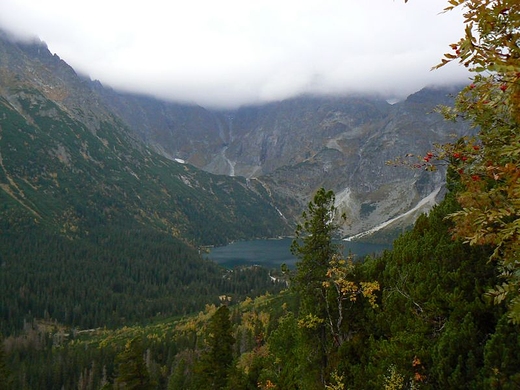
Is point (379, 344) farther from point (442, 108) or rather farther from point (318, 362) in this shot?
point (442, 108)

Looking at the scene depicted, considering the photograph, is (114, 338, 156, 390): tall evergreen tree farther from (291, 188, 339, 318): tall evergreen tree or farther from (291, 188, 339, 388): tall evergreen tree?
(291, 188, 339, 318): tall evergreen tree

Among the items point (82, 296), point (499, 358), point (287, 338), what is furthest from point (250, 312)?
point (499, 358)

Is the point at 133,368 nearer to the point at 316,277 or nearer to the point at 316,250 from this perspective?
the point at 316,277

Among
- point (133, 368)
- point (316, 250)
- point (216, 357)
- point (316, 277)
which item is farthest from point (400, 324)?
point (133, 368)

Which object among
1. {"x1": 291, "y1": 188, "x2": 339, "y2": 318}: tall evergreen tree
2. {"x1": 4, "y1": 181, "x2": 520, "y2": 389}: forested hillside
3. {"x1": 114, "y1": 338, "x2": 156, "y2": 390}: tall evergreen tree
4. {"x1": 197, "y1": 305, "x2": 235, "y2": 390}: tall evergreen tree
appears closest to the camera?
{"x1": 4, "y1": 181, "x2": 520, "y2": 389}: forested hillside

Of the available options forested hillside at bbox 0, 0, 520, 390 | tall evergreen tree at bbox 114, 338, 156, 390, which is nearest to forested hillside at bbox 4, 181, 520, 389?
forested hillside at bbox 0, 0, 520, 390

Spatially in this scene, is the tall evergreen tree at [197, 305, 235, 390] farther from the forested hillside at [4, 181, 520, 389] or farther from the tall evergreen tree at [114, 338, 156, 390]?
the tall evergreen tree at [114, 338, 156, 390]

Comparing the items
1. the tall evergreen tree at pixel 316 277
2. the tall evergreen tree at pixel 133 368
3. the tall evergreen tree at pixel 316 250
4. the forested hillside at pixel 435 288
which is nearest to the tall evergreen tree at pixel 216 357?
the forested hillside at pixel 435 288

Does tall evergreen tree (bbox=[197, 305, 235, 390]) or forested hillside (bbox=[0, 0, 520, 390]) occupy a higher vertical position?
forested hillside (bbox=[0, 0, 520, 390])

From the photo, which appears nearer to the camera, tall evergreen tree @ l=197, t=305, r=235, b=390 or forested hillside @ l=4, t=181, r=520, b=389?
forested hillside @ l=4, t=181, r=520, b=389

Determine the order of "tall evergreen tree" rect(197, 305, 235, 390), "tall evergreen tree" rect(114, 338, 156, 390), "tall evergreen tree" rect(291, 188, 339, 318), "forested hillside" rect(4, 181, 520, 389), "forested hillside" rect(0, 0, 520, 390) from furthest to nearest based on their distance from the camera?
"tall evergreen tree" rect(114, 338, 156, 390) < "tall evergreen tree" rect(197, 305, 235, 390) < "tall evergreen tree" rect(291, 188, 339, 318) < "forested hillside" rect(4, 181, 520, 389) < "forested hillside" rect(0, 0, 520, 390)

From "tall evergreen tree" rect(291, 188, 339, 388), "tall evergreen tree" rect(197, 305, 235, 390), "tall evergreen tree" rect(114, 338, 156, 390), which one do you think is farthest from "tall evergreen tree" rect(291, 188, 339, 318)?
"tall evergreen tree" rect(114, 338, 156, 390)

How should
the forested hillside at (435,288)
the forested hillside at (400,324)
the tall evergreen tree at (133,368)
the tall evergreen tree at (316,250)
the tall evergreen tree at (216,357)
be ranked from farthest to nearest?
the tall evergreen tree at (133,368)
the tall evergreen tree at (216,357)
the tall evergreen tree at (316,250)
the forested hillside at (400,324)
the forested hillside at (435,288)

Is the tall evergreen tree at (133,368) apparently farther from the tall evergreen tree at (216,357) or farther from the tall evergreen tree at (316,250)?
the tall evergreen tree at (316,250)
